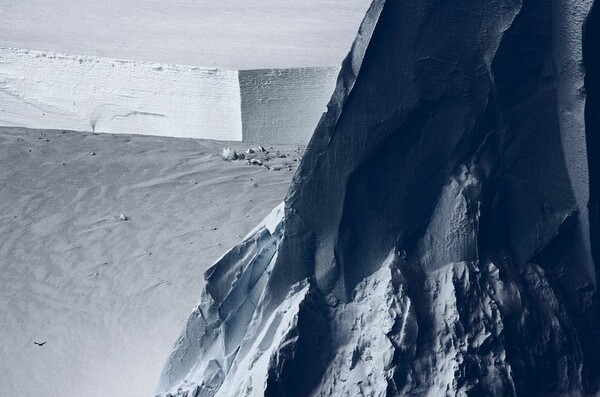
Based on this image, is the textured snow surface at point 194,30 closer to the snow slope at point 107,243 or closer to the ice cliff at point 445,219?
the snow slope at point 107,243

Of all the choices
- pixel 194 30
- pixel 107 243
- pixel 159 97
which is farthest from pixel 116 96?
pixel 107 243

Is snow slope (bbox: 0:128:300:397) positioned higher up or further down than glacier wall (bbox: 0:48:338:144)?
further down

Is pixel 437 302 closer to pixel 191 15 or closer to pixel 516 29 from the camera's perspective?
pixel 516 29

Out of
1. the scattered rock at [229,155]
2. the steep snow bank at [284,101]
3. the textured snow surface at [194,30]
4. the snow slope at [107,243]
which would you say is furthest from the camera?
the textured snow surface at [194,30]

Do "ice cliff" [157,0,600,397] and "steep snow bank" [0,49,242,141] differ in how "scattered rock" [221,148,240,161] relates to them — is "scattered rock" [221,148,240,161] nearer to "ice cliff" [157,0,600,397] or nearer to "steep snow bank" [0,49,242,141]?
"steep snow bank" [0,49,242,141]

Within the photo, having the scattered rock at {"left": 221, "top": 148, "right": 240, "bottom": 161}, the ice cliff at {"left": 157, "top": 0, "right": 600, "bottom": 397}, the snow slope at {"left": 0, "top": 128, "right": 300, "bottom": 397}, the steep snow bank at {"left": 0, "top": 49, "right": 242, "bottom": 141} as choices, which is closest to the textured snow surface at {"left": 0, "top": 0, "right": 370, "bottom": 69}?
the steep snow bank at {"left": 0, "top": 49, "right": 242, "bottom": 141}

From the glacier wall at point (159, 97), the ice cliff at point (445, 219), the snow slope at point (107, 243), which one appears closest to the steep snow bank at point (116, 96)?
the glacier wall at point (159, 97)
